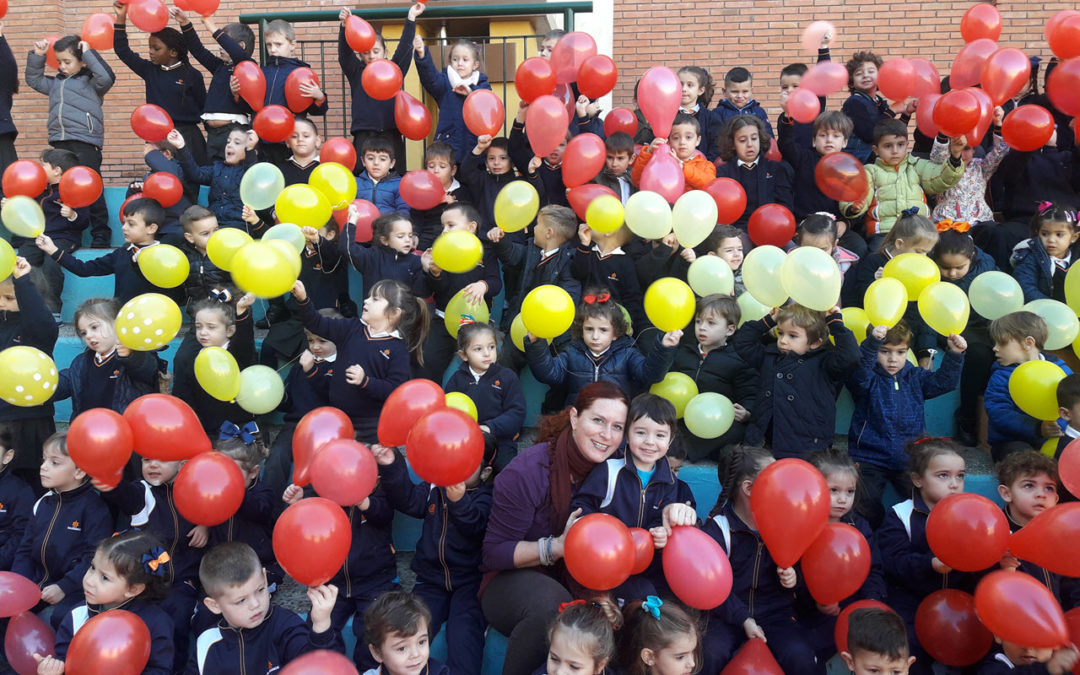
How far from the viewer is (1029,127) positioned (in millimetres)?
4371

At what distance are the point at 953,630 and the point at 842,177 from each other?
2.56 m

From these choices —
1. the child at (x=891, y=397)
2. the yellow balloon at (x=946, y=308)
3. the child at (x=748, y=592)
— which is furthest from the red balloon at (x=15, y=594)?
the yellow balloon at (x=946, y=308)

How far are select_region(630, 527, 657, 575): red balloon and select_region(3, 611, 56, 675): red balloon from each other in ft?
6.63

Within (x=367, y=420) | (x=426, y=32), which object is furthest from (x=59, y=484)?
(x=426, y=32)

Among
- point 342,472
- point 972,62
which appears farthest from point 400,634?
point 972,62

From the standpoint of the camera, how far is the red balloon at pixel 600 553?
2424mm

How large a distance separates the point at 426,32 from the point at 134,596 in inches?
216

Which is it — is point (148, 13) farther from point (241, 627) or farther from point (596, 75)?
point (241, 627)

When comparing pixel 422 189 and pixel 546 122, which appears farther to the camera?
pixel 422 189

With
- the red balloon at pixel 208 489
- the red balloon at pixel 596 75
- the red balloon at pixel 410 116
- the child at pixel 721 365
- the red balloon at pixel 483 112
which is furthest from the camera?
the red balloon at pixel 410 116

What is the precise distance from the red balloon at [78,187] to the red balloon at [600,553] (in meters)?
3.91

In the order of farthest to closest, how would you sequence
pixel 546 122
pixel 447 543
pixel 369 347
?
pixel 546 122, pixel 369 347, pixel 447 543

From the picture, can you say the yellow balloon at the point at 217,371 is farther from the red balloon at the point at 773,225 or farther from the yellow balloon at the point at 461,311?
the red balloon at the point at 773,225

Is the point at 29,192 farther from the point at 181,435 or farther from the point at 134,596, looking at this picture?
the point at 134,596
